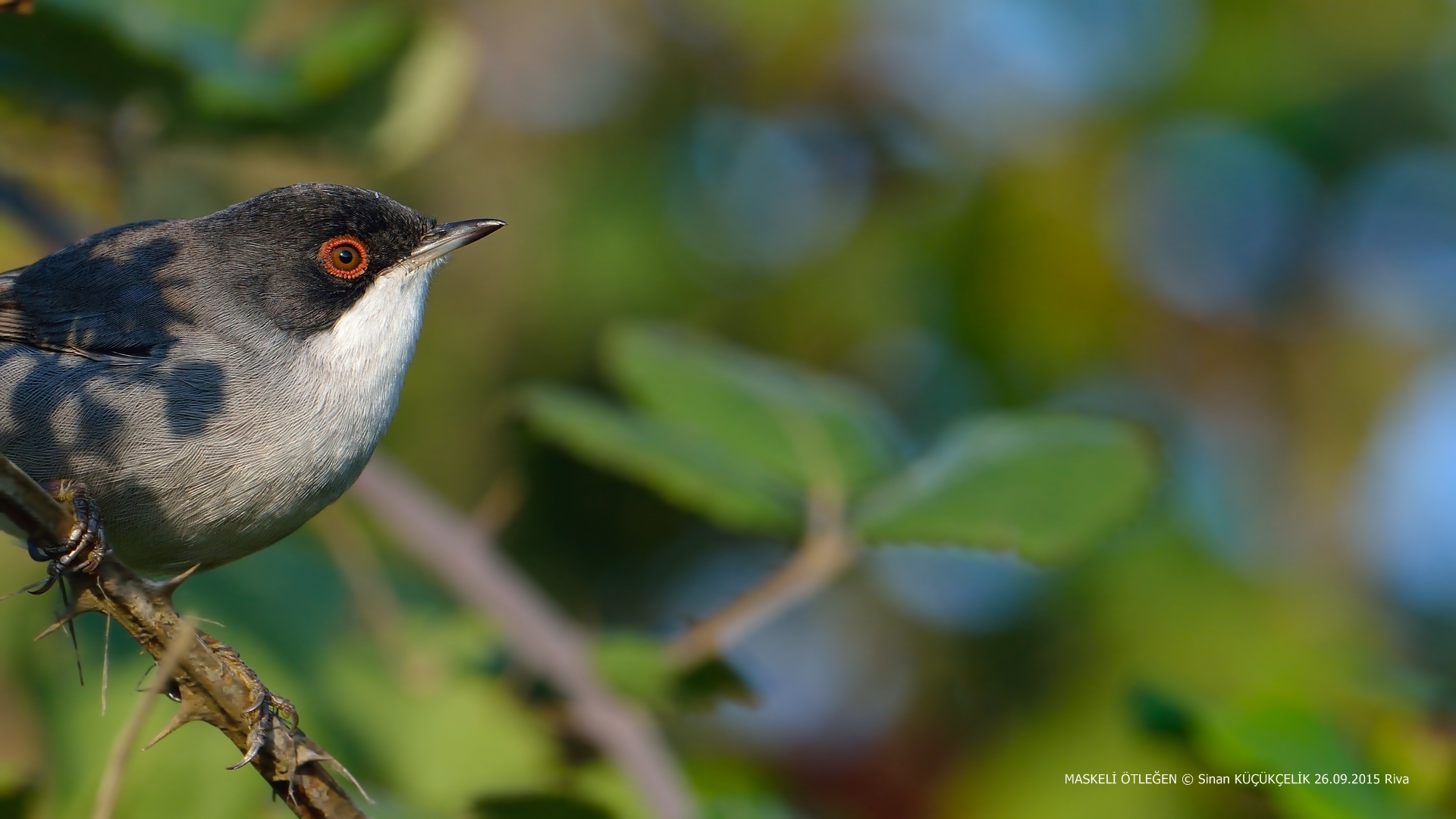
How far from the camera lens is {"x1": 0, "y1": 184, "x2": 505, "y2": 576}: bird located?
259 centimetres

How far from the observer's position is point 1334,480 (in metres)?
5.54

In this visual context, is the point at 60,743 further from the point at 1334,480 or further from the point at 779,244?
the point at 1334,480

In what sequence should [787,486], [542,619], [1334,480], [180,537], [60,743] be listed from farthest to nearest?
[1334,480]
[787,486]
[542,619]
[60,743]
[180,537]

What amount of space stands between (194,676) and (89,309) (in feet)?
3.95

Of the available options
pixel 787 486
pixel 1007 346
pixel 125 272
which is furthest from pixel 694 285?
pixel 125 272

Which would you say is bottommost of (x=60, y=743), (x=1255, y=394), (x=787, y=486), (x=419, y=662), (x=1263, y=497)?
(x=60, y=743)

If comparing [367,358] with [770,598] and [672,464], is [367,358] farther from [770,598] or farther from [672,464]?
[770,598]

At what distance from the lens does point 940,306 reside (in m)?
5.90

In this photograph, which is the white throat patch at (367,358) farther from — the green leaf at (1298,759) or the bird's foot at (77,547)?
the green leaf at (1298,759)

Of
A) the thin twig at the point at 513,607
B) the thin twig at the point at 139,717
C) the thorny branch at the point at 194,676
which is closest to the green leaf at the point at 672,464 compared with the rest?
the thin twig at the point at 513,607

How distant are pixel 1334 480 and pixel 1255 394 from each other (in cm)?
49

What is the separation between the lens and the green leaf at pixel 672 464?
11.3ft

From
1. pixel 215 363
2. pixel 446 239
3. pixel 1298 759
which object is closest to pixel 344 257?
pixel 446 239

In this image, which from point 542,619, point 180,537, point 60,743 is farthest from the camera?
point 542,619
